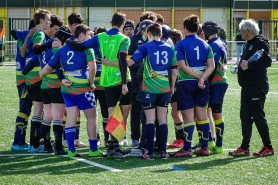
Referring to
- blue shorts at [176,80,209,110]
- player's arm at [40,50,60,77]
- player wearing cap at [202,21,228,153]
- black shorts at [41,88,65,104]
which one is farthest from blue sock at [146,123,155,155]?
player's arm at [40,50,60,77]

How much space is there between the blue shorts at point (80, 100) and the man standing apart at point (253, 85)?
7.03 feet

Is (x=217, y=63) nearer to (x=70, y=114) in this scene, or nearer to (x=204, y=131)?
(x=204, y=131)

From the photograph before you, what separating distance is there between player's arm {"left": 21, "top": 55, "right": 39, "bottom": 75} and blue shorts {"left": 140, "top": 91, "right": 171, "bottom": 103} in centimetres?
174

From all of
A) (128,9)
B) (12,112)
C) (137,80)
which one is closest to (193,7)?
(128,9)

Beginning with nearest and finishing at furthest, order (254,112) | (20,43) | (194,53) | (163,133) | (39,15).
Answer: (163,133) → (194,53) → (254,112) → (39,15) → (20,43)

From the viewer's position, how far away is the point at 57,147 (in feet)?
30.7

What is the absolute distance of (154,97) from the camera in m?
8.92

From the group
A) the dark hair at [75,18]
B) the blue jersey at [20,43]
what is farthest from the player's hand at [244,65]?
the blue jersey at [20,43]

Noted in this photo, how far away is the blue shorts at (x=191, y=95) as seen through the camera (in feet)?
30.2

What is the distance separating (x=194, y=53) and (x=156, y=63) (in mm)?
603

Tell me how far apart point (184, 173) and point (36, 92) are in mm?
2896

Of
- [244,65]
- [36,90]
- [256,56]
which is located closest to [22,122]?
[36,90]

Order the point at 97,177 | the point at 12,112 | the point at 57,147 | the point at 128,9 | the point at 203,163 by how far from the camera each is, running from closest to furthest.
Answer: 1. the point at 97,177
2. the point at 203,163
3. the point at 57,147
4. the point at 12,112
5. the point at 128,9

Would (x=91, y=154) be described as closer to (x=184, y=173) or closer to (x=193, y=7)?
(x=184, y=173)
